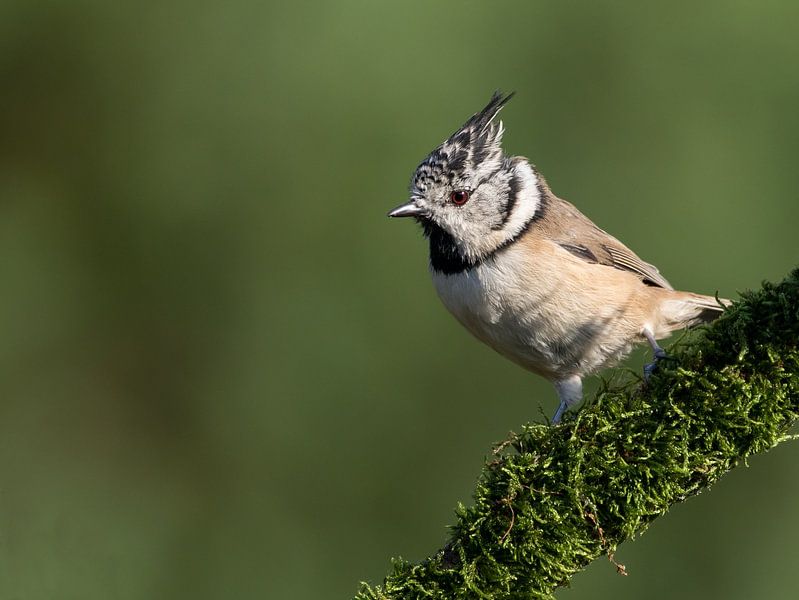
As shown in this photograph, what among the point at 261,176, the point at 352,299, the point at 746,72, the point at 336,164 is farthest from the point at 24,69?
the point at 746,72

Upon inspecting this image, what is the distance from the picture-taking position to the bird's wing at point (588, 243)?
425 cm

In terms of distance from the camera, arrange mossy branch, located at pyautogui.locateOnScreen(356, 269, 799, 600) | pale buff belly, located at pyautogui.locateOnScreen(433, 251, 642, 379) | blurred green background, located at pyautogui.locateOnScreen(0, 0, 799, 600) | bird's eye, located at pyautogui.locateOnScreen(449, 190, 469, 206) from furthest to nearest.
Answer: blurred green background, located at pyautogui.locateOnScreen(0, 0, 799, 600)
bird's eye, located at pyautogui.locateOnScreen(449, 190, 469, 206)
pale buff belly, located at pyautogui.locateOnScreen(433, 251, 642, 379)
mossy branch, located at pyautogui.locateOnScreen(356, 269, 799, 600)

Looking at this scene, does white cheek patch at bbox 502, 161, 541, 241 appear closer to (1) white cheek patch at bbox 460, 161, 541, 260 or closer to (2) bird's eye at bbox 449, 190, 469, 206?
(1) white cheek patch at bbox 460, 161, 541, 260

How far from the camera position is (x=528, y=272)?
3986 millimetres

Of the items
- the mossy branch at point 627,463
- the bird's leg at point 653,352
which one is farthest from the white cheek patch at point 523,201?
the mossy branch at point 627,463

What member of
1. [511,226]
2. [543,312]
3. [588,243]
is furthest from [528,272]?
[588,243]

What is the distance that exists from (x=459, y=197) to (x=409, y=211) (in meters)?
0.23

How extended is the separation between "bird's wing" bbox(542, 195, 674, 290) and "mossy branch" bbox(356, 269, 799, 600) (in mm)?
1402

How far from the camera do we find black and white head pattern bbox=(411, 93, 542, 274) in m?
4.17

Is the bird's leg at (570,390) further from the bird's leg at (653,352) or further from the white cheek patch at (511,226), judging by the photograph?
the white cheek patch at (511,226)

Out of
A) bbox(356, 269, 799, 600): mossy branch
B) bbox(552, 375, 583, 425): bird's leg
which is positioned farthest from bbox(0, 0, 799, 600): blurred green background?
bbox(356, 269, 799, 600): mossy branch

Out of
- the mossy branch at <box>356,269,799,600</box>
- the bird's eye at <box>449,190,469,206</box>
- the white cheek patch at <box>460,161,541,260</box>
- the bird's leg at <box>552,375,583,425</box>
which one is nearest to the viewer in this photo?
the mossy branch at <box>356,269,799,600</box>

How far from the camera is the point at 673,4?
6727 mm

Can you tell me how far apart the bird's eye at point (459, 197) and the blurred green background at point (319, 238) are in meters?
2.20
